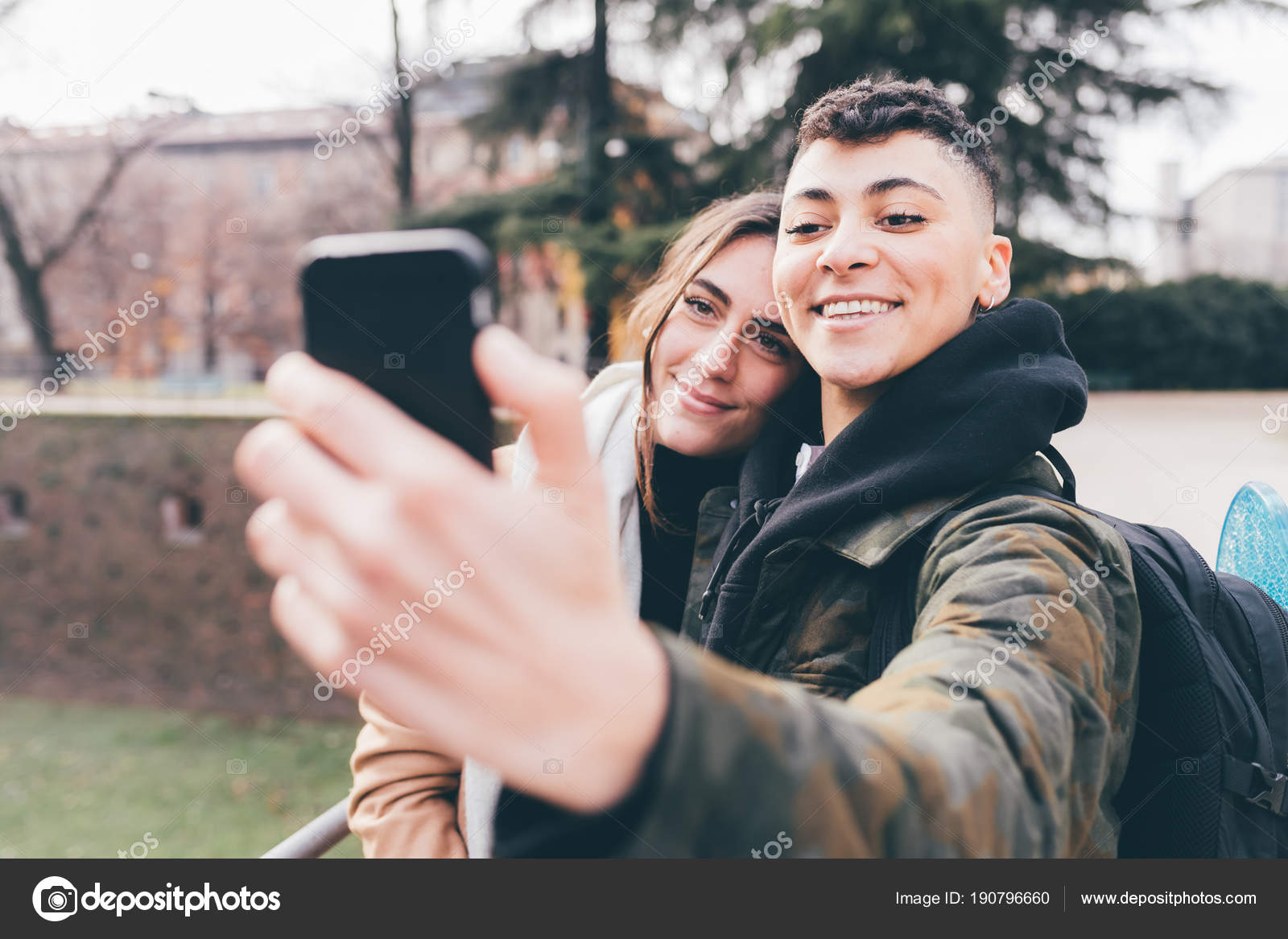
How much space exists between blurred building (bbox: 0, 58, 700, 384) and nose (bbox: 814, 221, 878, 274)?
4.91m

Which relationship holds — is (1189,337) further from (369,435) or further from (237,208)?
(237,208)

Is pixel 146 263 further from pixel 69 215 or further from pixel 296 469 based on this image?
pixel 296 469

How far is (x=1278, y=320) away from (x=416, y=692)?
1361 centimetres

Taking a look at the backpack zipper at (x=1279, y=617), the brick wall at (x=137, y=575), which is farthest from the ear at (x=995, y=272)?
the brick wall at (x=137, y=575)

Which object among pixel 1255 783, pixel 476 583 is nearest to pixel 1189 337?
pixel 1255 783

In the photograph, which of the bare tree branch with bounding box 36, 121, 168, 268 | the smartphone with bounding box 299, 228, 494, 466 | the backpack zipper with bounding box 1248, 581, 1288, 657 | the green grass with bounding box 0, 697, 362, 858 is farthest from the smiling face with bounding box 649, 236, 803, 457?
the bare tree branch with bounding box 36, 121, 168, 268

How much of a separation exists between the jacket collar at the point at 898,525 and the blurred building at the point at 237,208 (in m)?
5.24

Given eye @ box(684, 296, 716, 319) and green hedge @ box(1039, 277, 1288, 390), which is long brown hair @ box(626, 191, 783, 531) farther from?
green hedge @ box(1039, 277, 1288, 390)

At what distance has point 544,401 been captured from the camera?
51 centimetres

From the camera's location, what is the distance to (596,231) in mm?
8773

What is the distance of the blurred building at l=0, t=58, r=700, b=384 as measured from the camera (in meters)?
10.9

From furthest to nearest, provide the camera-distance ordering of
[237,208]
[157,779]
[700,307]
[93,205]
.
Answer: [237,208] → [93,205] → [157,779] → [700,307]

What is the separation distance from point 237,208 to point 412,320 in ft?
85.8

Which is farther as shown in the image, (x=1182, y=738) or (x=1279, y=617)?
(x=1279, y=617)
